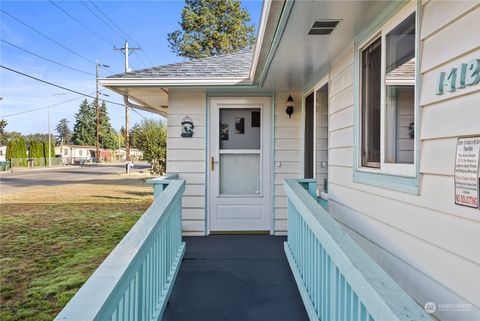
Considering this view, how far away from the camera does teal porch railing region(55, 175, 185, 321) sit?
1126mm

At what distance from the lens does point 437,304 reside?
164cm

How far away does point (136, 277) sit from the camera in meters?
1.76

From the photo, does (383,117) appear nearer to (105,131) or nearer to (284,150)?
(284,150)

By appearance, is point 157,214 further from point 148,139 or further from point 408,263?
point 148,139

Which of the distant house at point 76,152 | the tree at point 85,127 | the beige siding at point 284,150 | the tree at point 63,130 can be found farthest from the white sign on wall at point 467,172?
the tree at point 63,130

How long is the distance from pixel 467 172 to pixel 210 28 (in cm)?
1958

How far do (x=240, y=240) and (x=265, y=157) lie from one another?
4.06 feet

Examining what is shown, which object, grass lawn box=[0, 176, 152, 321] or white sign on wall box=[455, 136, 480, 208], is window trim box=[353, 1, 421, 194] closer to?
white sign on wall box=[455, 136, 480, 208]

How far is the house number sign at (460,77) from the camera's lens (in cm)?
143

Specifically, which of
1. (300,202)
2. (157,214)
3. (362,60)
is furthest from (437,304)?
(362,60)

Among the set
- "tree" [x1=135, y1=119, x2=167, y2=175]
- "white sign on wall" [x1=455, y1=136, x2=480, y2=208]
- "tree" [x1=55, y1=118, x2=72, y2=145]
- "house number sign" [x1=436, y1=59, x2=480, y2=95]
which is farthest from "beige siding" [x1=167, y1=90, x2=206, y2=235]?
"tree" [x1=55, y1=118, x2=72, y2=145]

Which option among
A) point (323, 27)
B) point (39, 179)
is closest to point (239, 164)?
point (323, 27)

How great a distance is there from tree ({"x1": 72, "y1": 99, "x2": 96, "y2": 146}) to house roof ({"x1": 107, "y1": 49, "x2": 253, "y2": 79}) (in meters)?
56.1

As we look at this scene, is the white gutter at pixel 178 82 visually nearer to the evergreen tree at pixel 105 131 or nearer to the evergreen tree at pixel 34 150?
the evergreen tree at pixel 34 150
